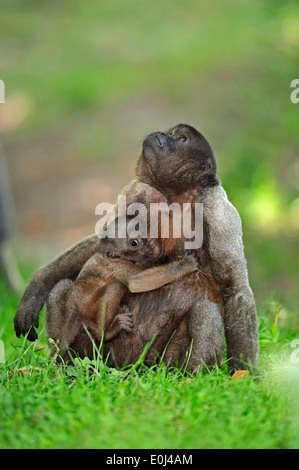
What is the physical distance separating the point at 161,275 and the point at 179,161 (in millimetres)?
774

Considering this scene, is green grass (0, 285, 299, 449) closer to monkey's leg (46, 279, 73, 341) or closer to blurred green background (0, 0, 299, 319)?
monkey's leg (46, 279, 73, 341)

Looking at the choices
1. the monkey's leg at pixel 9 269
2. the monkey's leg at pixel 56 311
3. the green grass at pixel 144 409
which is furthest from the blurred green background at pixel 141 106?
the green grass at pixel 144 409

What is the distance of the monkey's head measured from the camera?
5336 mm

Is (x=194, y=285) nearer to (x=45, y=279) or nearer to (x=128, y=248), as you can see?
(x=128, y=248)

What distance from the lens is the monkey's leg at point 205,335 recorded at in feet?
16.8

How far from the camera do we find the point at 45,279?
5762 mm

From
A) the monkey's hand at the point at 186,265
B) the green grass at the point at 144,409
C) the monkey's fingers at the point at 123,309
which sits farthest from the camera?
the monkey's fingers at the point at 123,309

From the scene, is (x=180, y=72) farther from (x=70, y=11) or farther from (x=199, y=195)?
(x=199, y=195)

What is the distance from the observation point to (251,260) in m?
11.5

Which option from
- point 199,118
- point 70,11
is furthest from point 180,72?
point 70,11

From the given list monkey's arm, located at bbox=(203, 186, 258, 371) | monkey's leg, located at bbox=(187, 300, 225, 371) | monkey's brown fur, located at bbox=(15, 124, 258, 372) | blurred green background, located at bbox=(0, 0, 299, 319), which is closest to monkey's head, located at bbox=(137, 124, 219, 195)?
monkey's brown fur, located at bbox=(15, 124, 258, 372)

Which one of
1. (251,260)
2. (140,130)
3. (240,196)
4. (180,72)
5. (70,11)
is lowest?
(251,260)

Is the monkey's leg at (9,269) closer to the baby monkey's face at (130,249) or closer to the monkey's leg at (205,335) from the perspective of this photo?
the baby monkey's face at (130,249)

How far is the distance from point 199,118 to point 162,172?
37.9 ft
